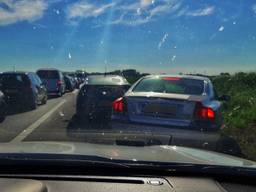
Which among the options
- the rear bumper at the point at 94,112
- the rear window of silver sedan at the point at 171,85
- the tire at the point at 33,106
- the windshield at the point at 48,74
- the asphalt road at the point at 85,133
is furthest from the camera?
the windshield at the point at 48,74

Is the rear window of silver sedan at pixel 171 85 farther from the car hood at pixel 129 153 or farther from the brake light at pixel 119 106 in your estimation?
the car hood at pixel 129 153

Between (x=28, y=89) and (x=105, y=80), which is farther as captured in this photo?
(x=28, y=89)

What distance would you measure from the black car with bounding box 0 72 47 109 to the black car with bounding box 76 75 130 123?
5.09 meters

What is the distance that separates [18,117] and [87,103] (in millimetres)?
2306

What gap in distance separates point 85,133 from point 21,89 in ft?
37.2

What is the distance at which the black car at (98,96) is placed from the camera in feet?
55.8

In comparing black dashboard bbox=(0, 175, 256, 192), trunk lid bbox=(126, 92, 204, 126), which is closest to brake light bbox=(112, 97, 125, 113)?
trunk lid bbox=(126, 92, 204, 126)

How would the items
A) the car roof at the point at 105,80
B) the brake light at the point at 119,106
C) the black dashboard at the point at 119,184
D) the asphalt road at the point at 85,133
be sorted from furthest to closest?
the car roof at the point at 105,80, the brake light at the point at 119,106, the asphalt road at the point at 85,133, the black dashboard at the point at 119,184

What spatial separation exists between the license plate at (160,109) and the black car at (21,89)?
1249 cm

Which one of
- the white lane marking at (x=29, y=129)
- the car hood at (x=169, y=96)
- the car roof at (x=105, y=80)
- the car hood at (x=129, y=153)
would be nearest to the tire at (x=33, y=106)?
the white lane marking at (x=29, y=129)

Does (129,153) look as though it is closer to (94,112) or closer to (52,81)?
(94,112)

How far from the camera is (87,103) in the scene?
17.6 metres

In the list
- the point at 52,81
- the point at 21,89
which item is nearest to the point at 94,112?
the point at 21,89

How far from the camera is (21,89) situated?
23328 millimetres
